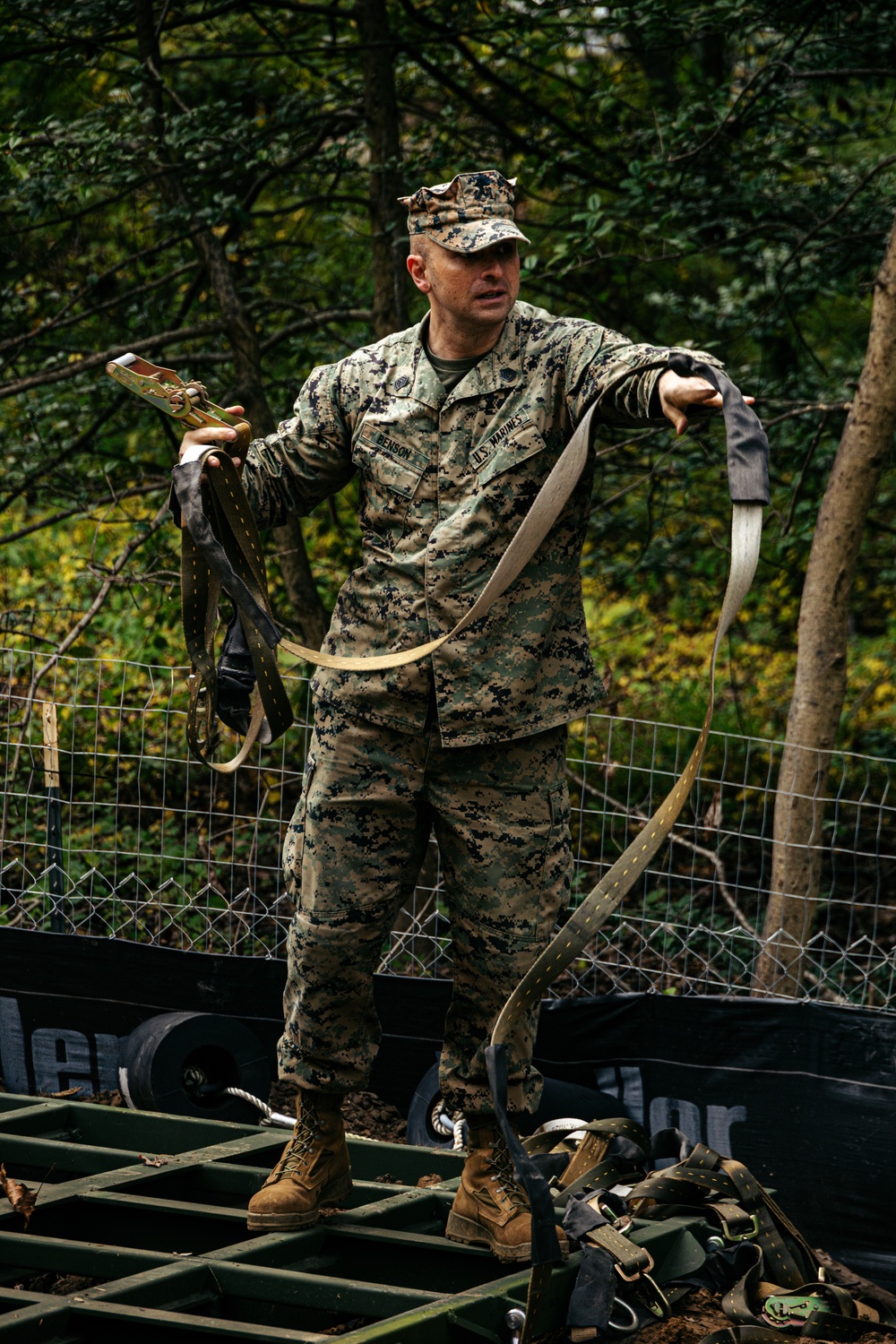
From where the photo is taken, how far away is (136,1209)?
334 centimetres

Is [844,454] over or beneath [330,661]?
over

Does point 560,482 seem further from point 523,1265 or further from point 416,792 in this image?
point 523,1265

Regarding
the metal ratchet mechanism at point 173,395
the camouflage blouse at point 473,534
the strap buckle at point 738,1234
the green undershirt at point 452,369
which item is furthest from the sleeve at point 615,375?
Result: the strap buckle at point 738,1234

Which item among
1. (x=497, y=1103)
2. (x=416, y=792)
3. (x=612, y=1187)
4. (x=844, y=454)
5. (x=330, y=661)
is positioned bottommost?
(x=612, y=1187)

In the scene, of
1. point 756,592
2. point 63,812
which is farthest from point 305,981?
point 756,592

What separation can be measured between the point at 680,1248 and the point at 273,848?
12.1 ft

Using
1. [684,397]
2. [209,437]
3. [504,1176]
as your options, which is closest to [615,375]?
[684,397]

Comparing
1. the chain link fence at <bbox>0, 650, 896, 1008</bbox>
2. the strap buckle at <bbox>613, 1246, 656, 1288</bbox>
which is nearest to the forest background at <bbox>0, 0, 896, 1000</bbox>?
the chain link fence at <bbox>0, 650, 896, 1008</bbox>

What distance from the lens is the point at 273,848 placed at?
22.2ft

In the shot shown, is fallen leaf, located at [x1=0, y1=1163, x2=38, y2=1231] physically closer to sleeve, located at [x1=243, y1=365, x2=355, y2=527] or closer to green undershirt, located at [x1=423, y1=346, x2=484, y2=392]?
sleeve, located at [x1=243, y1=365, x2=355, y2=527]

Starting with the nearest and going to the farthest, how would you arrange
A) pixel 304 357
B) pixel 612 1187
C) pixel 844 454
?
pixel 612 1187, pixel 844 454, pixel 304 357

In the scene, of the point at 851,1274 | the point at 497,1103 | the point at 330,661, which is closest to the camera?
the point at 497,1103

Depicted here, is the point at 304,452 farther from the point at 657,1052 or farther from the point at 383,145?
the point at 383,145

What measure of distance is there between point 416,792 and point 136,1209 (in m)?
1.24
